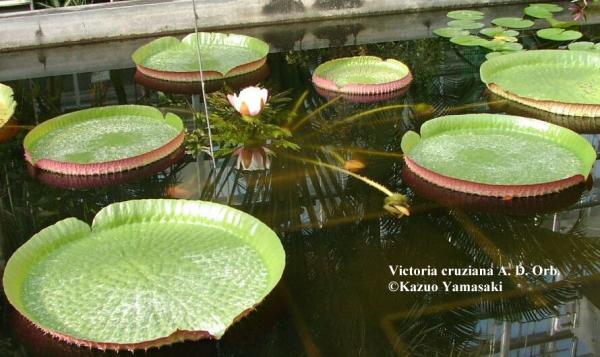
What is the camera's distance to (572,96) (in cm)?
406

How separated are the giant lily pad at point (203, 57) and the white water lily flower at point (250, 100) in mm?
944

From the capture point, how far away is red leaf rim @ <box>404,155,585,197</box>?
9.81 ft

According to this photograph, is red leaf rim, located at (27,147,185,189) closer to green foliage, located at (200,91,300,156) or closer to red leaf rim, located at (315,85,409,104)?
green foliage, located at (200,91,300,156)

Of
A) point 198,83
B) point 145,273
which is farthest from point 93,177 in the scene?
point 198,83

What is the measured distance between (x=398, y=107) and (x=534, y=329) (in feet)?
6.67

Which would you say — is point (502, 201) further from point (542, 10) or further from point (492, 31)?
point (542, 10)

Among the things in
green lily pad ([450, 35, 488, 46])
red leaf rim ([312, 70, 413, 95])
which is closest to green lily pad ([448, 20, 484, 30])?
green lily pad ([450, 35, 488, 46])

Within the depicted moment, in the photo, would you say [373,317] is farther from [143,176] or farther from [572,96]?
[572,96]

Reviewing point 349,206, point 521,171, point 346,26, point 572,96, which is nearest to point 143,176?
point 349,206

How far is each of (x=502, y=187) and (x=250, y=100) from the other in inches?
51.7

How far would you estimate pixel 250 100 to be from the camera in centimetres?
354

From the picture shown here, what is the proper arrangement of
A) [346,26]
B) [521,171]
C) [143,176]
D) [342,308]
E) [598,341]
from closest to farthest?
[598,341], [342,308], [521,171], [143,176], [346,26]

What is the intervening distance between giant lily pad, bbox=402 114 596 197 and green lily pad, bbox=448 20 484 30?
1948mm

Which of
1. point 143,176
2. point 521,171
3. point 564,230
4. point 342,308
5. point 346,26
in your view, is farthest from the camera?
point 346,26
